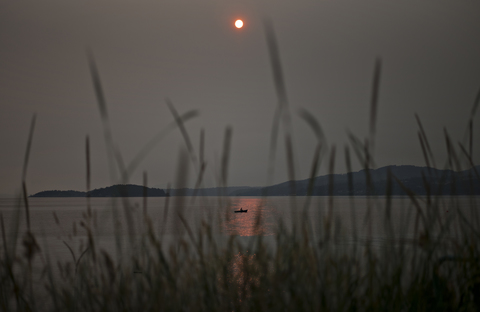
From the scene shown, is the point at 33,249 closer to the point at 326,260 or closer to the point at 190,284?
the point at 190,284

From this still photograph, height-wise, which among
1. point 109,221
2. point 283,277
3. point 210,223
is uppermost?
point 210,223

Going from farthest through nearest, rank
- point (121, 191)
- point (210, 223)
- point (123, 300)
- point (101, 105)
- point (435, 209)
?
point (210, 223) → point (123, 300) → point (435, 209) → point (121, 191) → point (101, 105)

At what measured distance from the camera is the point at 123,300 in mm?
2256

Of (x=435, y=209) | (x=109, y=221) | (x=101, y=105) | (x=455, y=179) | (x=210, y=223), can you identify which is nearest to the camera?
(x=101, y=105)

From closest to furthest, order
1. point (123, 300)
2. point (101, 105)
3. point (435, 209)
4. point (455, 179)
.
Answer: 1. point (101, 105)
2. point (435, 209)
3. point (123, 300)
4. point (455, 179)

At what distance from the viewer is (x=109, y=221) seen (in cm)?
4366

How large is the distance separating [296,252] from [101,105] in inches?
59.9

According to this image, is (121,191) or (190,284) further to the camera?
(190,284)

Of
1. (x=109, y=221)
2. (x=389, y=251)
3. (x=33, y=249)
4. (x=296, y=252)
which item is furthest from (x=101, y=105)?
(x=109, y=221)

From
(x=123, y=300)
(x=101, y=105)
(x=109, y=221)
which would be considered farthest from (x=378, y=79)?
(x=109, y=221)

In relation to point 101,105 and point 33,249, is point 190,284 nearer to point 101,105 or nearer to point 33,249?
point 33,249

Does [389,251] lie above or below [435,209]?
below

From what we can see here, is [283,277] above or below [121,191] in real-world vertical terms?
below

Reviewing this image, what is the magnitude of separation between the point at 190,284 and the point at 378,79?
64.6 inches
